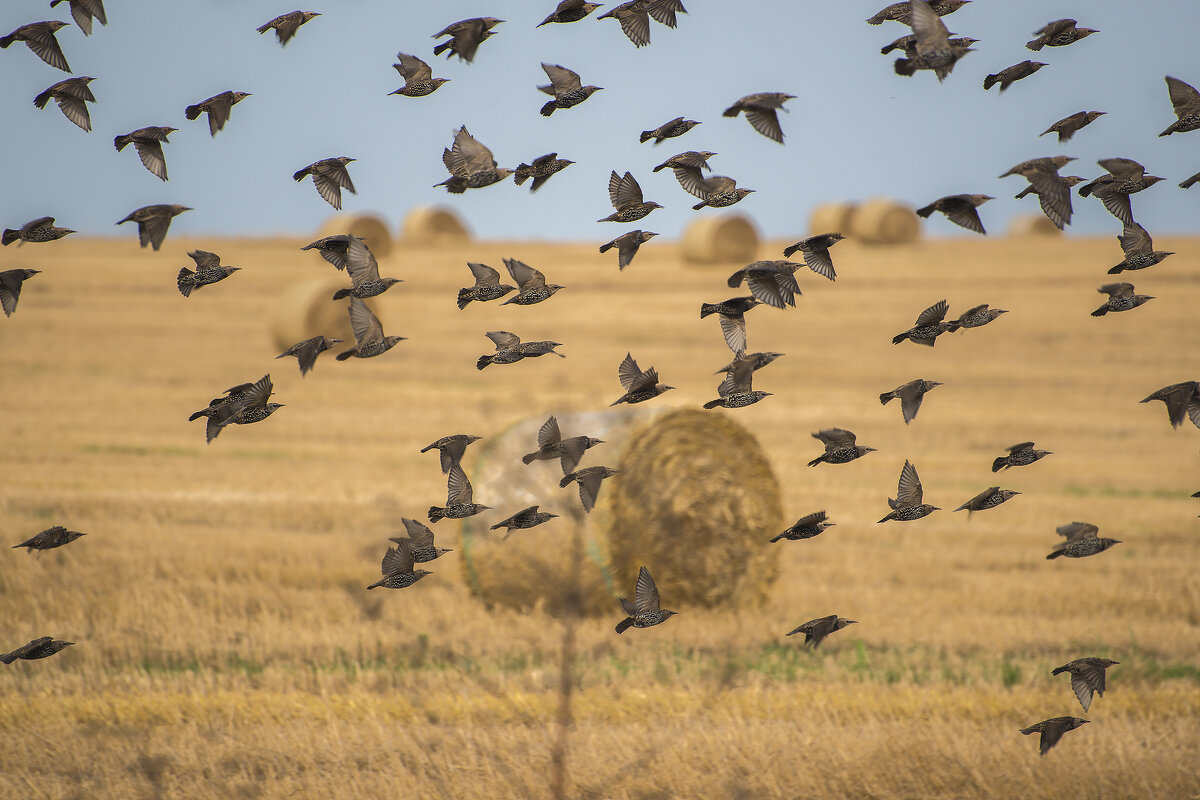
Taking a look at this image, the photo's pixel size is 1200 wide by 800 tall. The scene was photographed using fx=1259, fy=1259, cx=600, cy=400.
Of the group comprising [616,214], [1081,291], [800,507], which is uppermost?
[616,214]

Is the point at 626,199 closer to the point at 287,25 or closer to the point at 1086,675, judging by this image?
the point at 287,25

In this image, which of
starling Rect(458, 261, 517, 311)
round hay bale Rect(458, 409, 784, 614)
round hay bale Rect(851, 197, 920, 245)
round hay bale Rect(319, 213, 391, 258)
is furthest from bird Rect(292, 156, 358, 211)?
round hay bale Rect(851, 197, 920, 245)

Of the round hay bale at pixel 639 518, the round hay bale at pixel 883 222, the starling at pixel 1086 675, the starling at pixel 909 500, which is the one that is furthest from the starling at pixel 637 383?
the round hay bale at pixel 883 222

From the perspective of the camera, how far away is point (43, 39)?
20.7ft

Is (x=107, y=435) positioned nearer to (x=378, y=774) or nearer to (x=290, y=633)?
(x=290, y=633)

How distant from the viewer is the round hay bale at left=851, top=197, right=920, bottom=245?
5156 centimetres

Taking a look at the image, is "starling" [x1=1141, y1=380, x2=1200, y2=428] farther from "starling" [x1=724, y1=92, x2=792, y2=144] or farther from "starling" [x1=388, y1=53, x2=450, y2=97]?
"starling" [x1=388, y1=53, x2=450, y2=97]

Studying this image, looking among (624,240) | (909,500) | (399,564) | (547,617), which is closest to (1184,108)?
(909,500)

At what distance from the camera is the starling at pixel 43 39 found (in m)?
6.27

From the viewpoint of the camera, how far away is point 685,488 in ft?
44.3

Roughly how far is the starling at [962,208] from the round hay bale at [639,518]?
23.2 ft

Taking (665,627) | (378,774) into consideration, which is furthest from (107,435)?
(378,774)

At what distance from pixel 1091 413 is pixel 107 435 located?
19895 mm

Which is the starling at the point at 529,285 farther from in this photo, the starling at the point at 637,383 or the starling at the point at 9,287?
the starling at the point at 9,287
